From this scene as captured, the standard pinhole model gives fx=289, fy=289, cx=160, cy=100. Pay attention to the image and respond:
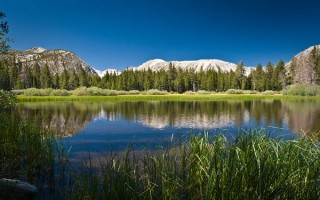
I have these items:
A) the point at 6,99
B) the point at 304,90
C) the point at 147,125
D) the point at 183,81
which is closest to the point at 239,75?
the point at 183,81

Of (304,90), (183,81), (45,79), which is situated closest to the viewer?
(304,90)

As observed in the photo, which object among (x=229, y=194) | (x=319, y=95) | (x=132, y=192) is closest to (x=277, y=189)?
(x=229, y=194)

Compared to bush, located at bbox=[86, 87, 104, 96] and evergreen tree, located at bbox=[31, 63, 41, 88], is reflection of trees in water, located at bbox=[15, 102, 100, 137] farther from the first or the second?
evergreen tree, located at bbox=[31, 63, 41, 88]

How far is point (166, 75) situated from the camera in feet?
455

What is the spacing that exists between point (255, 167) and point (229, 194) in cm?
93

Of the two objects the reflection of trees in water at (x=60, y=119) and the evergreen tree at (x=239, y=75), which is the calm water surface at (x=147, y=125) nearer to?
the reflection of trees in water at (x=60, y=119)

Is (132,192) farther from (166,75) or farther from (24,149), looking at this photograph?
(166,75)

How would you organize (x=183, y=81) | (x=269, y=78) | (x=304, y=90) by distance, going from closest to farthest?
(x=304, y=90)
(x=269, y=78)
(x=183, y=81)

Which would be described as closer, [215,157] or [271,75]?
[215,157]

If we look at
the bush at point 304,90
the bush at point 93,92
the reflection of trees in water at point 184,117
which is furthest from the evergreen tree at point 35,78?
the bush at point 304,90

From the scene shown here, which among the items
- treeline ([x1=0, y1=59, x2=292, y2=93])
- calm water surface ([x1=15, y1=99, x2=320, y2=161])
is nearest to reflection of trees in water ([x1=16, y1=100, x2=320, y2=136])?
calm water surface ([x1=15, y1=99, x2=320, y2=161])

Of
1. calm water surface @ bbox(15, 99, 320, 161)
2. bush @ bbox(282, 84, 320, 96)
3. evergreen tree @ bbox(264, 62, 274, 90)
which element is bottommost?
calm water surface @ bbox(15, 99, 320, 161)

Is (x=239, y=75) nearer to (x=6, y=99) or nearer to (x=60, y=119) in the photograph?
(x=60, y=119)

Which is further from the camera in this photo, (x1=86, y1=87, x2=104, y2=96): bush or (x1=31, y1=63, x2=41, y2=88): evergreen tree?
(x1=31, y1=63, x2=41, y2=88): evergreen tree
